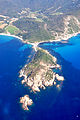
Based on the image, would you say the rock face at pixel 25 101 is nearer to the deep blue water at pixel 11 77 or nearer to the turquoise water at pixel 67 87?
the deep blue water at pixel 11 77

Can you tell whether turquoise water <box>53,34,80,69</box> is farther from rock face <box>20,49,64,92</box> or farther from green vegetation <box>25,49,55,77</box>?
green vegetation <box>25,49,55,77</box>

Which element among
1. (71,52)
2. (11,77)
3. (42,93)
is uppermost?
(71,52)

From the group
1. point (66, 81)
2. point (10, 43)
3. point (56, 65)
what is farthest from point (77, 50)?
point (10, 43)

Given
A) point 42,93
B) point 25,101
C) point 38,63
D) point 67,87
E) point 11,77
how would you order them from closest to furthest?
point 25,101 < point 42,93 < point 67,87 < point 11,77 < point 38,63

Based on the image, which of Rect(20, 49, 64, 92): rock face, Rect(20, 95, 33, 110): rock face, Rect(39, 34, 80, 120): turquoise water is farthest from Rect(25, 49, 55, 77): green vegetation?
Rect(20, 95, 33, 110): rock face

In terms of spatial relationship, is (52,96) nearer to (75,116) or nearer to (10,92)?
(75,116)

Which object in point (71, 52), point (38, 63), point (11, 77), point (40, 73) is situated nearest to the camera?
point (40, 73)

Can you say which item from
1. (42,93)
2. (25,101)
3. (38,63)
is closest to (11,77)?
(38,63)

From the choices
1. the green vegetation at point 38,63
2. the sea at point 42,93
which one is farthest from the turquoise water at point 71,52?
the green vegetation at point 38,63

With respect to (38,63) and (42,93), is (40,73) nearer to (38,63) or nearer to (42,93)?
(38,63)
